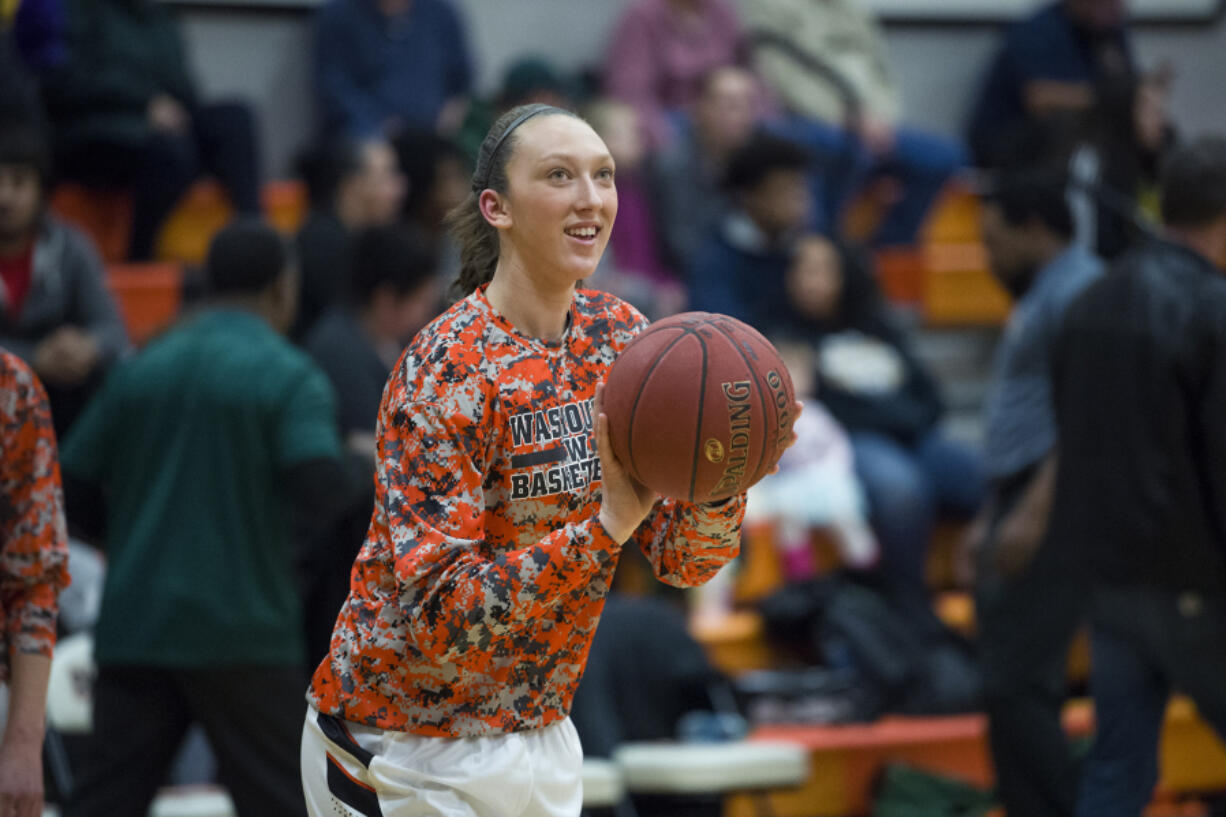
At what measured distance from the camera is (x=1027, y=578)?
4.89 meters

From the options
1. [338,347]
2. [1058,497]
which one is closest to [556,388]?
[1058,497]

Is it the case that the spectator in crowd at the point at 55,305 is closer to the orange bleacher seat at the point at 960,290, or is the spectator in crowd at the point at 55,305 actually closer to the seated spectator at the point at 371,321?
the seated spectator at the point at 371,321

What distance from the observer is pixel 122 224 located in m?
7.68

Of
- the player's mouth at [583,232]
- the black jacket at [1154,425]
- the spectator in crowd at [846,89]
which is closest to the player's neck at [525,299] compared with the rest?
the player's mouth at [583,232]

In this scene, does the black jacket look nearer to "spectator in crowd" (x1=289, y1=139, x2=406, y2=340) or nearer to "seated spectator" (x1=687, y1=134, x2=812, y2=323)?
"seated spectator" (x1=687, y1=134, x2=812, y2=323)

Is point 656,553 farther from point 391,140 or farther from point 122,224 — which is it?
point 122,224

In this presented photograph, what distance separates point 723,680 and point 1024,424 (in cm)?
166

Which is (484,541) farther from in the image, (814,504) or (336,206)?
(336,206)

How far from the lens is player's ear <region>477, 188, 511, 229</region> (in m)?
2.69

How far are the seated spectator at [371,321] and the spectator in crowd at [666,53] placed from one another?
3470mm

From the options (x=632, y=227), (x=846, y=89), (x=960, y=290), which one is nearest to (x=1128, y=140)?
(x=960, y=290)

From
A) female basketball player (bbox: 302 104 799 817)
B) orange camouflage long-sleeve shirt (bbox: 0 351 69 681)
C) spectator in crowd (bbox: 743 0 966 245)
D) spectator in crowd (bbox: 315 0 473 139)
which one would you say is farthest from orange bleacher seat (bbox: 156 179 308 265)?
female basketball player (bbox: 302 104 799 817)

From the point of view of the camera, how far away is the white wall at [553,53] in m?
8.77

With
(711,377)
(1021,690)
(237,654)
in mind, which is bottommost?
(1021,690)
